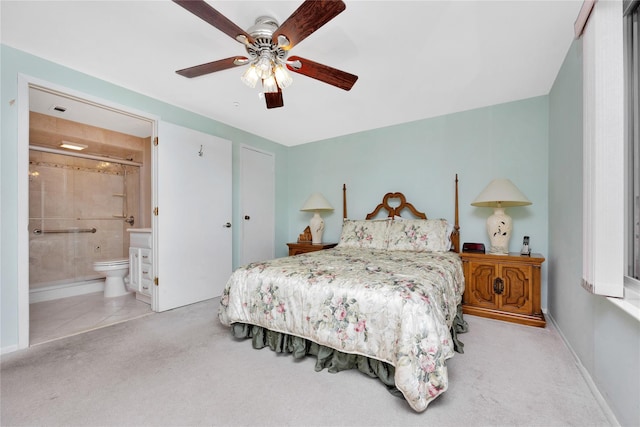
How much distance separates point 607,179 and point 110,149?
17.9ft

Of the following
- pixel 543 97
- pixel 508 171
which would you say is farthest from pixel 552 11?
pixel 508 171

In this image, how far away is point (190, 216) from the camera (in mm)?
3129

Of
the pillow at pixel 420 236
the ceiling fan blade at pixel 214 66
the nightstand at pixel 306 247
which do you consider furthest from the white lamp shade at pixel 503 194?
the ceiling fan blade at pixel 214 66

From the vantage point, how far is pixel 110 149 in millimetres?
4137

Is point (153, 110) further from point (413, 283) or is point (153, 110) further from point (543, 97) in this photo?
point (543, 97)

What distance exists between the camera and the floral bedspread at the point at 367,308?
1.37m

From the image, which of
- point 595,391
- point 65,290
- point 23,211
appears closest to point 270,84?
point 23,211

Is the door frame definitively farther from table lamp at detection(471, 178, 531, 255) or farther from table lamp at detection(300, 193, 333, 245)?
table lamp at detection(471, 178, 531, 255)

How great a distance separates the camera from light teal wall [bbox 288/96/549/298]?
288 centimetres

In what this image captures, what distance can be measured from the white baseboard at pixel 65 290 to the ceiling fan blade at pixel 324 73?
4029 millimetres

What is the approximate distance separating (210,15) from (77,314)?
10.5ft

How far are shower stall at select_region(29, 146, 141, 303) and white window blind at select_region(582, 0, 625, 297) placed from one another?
522 cm

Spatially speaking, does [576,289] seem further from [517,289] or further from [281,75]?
[281,75]

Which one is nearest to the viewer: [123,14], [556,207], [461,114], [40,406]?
[40,406]
